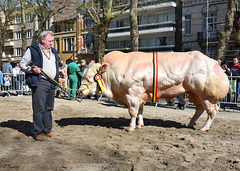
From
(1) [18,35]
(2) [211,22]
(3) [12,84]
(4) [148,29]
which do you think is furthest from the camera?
(1) [18,35]

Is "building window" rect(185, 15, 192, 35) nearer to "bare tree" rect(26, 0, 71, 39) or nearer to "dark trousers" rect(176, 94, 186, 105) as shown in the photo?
"bare tree" rect(26, 0, 71, 39)

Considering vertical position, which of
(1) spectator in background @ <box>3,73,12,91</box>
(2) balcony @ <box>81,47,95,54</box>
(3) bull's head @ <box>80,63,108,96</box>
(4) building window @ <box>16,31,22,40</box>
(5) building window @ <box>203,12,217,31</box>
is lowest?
(1) spectator in background @ <box>3,73,12,91</box>

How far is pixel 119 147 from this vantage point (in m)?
4.91

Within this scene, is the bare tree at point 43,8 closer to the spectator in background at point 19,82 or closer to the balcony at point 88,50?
the spectator in background at point 19,82

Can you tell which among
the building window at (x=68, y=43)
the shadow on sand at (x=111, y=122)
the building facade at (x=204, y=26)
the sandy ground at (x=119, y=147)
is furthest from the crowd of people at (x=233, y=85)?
the building window at (x=68, y=43)

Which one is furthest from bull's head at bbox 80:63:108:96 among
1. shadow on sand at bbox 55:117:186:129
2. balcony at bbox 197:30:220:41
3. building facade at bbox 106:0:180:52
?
building facade at bbox 106:0:180:52

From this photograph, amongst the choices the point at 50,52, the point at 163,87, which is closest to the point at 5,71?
the point at 50,52

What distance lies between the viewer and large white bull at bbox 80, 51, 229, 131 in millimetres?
6070

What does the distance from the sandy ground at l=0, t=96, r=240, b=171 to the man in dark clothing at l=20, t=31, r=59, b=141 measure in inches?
14.1

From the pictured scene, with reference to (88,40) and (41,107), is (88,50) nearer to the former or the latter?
(88,40)

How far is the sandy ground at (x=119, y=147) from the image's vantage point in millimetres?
3973

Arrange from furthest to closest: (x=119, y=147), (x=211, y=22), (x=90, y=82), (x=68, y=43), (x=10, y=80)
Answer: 1. (x=68, y=43)
2. (x=211, y=22)
3. (x=10, y=80)
4. (x=90, y=82)
5. (x=119, y=147)

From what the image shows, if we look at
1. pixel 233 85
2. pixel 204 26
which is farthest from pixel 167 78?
pixel 204 26

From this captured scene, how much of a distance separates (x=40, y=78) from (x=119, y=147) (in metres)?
2.17
